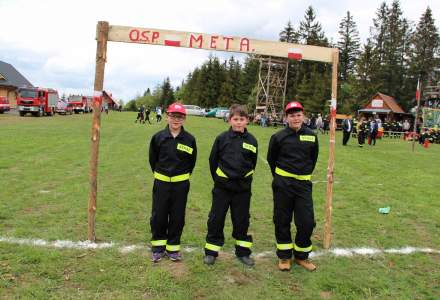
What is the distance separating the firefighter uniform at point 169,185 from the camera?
5.20 m

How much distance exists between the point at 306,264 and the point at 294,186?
985mm

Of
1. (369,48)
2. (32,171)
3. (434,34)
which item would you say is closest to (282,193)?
(32,171)

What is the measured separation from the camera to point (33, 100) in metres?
40.6

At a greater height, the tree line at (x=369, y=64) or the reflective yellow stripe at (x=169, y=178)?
the tree line at (x=369, y=64)

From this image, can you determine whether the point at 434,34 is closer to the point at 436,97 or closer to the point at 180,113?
the point at 436,97

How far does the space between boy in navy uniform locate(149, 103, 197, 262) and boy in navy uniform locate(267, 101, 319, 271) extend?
3.80ft

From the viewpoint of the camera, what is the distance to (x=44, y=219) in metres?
6.60

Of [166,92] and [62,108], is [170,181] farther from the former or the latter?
[166,92]

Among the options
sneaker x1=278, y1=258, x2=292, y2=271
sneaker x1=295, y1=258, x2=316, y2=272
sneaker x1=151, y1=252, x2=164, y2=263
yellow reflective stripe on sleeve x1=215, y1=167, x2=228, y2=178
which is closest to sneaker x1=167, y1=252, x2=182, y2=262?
sneaker x1=151, y1=252, x2=164, y2=263

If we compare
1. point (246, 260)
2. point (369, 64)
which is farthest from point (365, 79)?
point (246, 260)

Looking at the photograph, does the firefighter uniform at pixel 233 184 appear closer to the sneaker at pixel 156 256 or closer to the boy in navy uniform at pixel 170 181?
the boy in navy uniform at pixel 170 181

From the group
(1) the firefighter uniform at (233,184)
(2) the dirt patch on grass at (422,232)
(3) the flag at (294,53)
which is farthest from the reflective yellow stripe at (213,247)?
(2) the dirt patch on grass at (422,232)

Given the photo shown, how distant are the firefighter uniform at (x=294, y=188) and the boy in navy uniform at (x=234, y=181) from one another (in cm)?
36

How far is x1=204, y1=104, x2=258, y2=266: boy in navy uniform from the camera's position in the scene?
16.9ft
